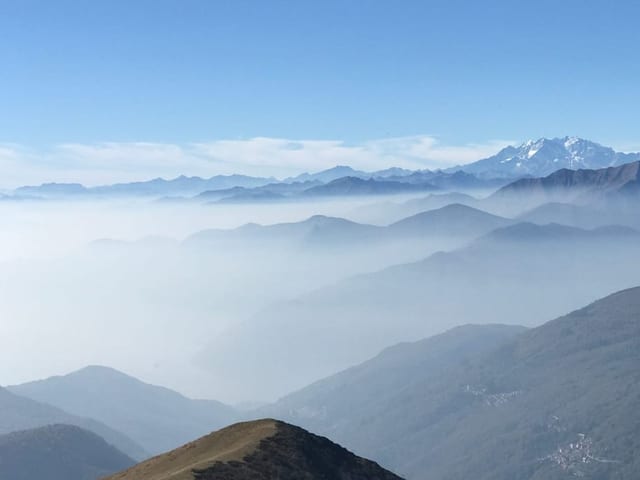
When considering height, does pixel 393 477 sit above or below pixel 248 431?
below

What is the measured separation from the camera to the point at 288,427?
115125 mm

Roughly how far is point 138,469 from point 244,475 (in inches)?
953

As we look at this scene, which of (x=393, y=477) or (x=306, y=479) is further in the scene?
(x=393, y=477)

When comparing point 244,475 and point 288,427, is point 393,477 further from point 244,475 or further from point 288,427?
point 244,475

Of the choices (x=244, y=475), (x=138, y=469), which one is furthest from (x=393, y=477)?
(x=138, y=469)

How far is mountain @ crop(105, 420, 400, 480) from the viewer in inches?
3711

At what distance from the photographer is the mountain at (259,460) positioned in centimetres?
9425

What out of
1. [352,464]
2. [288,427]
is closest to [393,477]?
[352,464]

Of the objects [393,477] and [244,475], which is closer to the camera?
[244,475]

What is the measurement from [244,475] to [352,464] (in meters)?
24.9

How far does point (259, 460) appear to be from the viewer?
99.6 meters

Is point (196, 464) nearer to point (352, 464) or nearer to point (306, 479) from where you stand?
point (306, 479)

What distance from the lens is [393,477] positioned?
115 metres

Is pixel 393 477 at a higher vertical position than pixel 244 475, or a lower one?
lower
